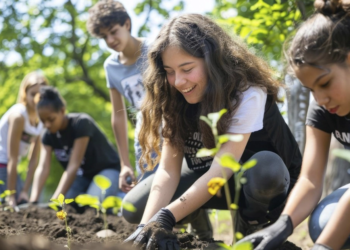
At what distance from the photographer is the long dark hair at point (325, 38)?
6.72 ft

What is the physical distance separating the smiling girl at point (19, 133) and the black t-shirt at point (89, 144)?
259 millimetres

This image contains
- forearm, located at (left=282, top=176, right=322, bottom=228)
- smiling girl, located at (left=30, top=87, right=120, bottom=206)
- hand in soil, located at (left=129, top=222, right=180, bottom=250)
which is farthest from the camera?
smiling girl, located at (left=30, top=87, right=120, bottom=206)

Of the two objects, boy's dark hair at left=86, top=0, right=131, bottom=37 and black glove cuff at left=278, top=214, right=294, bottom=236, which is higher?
boy's dark hair at left=86, top=0, right=131, bottom=37

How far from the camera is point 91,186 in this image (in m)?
5.12

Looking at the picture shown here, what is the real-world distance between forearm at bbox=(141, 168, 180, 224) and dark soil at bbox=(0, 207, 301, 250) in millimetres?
190

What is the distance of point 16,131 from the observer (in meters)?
5.27

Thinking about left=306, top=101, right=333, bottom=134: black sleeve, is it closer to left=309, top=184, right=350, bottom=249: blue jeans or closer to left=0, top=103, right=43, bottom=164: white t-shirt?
left=309, top=184, right=350, bottom=249: blue jeans

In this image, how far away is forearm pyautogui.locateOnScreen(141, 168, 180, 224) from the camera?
2.67 meters

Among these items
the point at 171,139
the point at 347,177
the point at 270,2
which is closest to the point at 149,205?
the point at 171,139

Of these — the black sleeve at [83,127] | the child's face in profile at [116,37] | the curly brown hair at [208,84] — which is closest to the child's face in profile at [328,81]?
the curly brown hair at [208,84]

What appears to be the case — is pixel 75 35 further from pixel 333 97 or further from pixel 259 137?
pixel 333 97

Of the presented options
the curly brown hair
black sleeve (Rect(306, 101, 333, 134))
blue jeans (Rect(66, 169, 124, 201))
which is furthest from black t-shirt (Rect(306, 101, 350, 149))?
blue jeans (Rect(66, 169, 124, 201))

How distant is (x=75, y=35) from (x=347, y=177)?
6162 millimetres

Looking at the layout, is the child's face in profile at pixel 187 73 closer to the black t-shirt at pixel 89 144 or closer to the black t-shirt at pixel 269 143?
the black t-shirt at pixel 269 143
